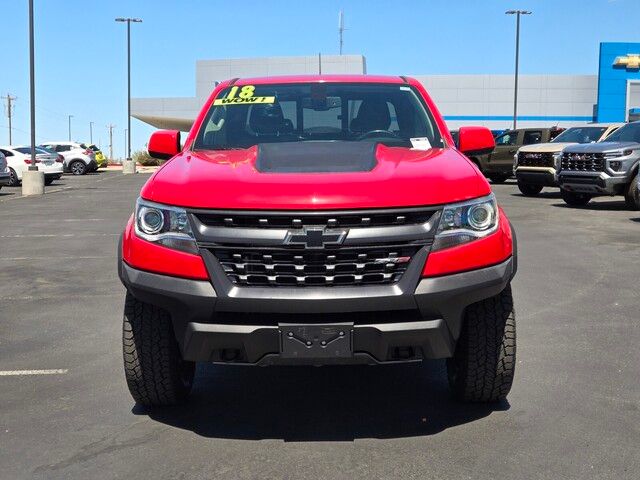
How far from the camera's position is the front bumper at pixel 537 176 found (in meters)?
19.4

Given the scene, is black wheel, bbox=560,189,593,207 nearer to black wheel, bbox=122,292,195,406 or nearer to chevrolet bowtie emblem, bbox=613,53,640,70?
black wheel, bbox=122,292,195,406

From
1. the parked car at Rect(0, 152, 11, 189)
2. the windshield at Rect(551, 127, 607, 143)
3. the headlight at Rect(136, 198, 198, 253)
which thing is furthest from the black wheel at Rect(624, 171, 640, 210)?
the parked car at Rect(0, 152, 11, 189)

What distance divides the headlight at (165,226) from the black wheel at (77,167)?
39.0m

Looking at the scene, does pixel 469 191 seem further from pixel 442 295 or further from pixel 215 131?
pixel 215 131

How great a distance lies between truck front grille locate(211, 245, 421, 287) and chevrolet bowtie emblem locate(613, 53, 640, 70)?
6177 cm

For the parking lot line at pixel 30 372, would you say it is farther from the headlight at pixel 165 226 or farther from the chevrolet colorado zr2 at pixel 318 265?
the headlight at pixel 165 226

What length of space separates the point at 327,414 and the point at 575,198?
1471cm

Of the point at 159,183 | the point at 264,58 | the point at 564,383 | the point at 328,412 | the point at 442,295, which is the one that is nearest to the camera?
the point at 442,295

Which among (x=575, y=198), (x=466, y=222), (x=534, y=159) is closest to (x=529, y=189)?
(x=534, y=159)

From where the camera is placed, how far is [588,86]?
2702 inches

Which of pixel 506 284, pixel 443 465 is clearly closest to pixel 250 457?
pixel 443 465

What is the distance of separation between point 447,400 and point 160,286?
1.72 metres

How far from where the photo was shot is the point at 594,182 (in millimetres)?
16031

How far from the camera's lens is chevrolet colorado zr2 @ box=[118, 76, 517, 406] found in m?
3.51
